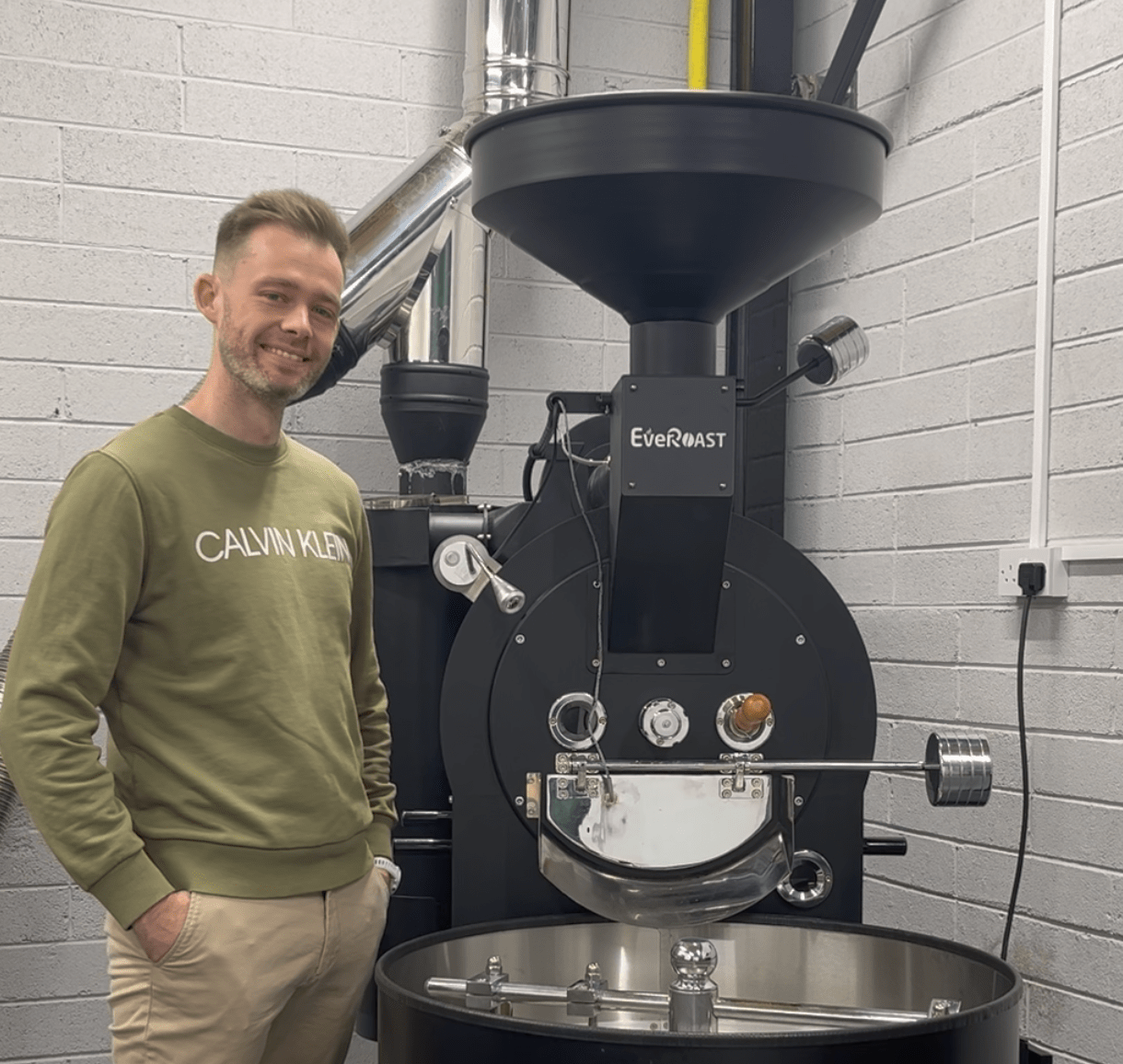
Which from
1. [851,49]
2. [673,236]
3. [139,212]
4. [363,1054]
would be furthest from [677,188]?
[363,1054]

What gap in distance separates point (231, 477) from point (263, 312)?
202 millimetres

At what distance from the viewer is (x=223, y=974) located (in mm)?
1688

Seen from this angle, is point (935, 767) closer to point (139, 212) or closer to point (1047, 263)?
point (1047, 263)

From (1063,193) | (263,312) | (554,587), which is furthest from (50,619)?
(1063,193)

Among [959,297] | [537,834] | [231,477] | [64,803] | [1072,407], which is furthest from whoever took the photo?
[959,297]

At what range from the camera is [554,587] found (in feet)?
6.44

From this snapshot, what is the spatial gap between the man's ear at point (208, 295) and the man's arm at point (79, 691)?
265mm

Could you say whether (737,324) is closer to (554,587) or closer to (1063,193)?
(1063,193)

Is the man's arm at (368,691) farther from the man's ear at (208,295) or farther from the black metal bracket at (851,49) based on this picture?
the black metal bracket at (851,49)

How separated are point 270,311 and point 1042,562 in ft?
4.43

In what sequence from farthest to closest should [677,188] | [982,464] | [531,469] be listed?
[982,464] < [531,469] < [677,188]

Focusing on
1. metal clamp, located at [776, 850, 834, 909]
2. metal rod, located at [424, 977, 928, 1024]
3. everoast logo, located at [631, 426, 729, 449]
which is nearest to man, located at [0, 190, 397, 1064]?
metal rod, located at [424, 977, 928, 1024]

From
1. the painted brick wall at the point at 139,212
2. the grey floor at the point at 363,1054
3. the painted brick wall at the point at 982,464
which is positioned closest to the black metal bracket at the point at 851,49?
the painted brick wall at the point at 982,464

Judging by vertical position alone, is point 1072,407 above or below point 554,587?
above
